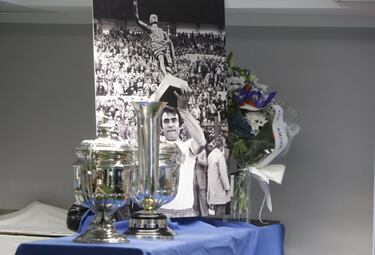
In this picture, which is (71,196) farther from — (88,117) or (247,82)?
(247,82)

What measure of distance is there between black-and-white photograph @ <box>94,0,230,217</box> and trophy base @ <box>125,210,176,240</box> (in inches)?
13.8

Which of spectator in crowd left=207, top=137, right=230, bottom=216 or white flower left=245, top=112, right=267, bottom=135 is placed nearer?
spectator in crowd left=207, top=137, right=230, bottom=216

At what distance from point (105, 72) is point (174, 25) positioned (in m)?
0.31

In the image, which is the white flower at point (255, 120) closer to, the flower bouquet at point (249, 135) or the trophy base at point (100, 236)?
the flower bouquet at point (249, 135)

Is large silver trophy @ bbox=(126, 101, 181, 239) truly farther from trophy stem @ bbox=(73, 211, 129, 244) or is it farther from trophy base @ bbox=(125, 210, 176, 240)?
trophy stem @ bbox=(73, 211, 129, 244)

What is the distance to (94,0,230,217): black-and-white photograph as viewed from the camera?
2.76 m

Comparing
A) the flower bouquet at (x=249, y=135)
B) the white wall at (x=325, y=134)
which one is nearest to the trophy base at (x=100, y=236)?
the flower bouquet at (x=249, y=135)

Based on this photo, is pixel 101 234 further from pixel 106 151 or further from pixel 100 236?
pixel 106 151

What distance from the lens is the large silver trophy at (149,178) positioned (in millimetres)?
2393

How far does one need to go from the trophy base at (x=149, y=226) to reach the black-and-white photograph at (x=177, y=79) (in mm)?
351

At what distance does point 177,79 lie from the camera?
2846 millimetres

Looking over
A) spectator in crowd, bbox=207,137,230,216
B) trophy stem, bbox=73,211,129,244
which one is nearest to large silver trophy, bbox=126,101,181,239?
trophy stem, bbox=73,211,129,244

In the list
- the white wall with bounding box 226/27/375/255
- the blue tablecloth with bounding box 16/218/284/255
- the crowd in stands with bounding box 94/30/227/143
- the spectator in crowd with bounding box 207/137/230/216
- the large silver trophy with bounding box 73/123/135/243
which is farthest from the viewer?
the white wall with bounding box 226/27/375/255

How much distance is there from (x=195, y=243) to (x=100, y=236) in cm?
29
